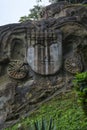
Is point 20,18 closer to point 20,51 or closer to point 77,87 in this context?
point 20,51

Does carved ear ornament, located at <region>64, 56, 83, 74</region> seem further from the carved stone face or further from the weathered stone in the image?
the carved stone face

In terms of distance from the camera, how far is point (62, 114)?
9219 mm

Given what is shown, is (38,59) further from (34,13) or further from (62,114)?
(34,13)

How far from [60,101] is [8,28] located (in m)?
2.79

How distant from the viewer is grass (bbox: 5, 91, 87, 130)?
841cm

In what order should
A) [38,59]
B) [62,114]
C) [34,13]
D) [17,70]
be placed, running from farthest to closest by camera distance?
[34,13] → [38,59] → [17,70] → [62,114]

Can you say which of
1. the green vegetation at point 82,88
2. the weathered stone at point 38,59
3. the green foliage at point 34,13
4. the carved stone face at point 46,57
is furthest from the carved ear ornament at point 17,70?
the green foliage at point 34,13

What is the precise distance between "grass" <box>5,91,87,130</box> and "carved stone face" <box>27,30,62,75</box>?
3.25ft

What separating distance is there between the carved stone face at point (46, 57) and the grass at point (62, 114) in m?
0.99

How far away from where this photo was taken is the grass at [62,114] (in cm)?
841

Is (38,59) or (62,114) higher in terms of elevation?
(38,59)

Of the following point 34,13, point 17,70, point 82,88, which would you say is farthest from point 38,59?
point 34,13

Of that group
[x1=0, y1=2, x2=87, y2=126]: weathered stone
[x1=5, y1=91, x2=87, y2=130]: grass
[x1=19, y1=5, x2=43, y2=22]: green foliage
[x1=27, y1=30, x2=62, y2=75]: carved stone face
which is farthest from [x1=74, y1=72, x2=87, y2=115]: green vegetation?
[x1=19, y1=5, x2=43, y2=22]: green foliage

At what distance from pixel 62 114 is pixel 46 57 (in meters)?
2.24
